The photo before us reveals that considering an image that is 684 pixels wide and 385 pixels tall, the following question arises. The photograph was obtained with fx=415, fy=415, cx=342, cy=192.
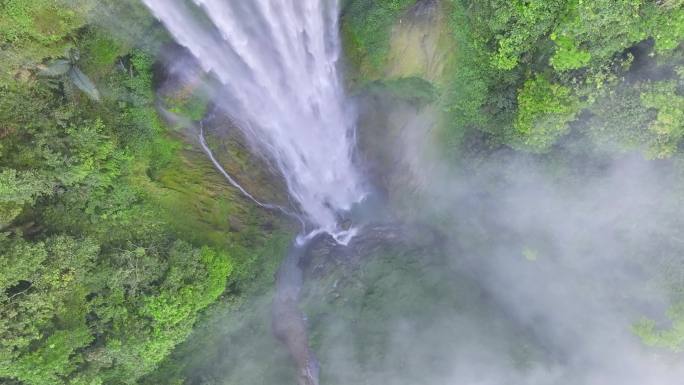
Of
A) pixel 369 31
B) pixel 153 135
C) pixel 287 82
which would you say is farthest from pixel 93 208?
pixel 369 31

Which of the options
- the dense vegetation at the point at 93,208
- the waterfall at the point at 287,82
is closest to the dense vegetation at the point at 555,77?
the waterfall at the point at 287,82

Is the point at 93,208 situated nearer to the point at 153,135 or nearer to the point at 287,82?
the point at 153,135

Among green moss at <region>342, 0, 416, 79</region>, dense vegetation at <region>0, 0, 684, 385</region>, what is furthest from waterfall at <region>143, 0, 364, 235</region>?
dense vegetation at <region>0, 0, 684, 385</region>

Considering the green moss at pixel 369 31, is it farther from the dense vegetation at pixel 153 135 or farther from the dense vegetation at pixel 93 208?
the dense vegetation at pixel 93 208

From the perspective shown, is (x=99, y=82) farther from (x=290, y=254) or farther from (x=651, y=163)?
(x=651, y=163)

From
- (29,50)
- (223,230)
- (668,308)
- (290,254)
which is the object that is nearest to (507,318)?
(668,308)

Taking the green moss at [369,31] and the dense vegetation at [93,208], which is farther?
the green moss at [369,31]
